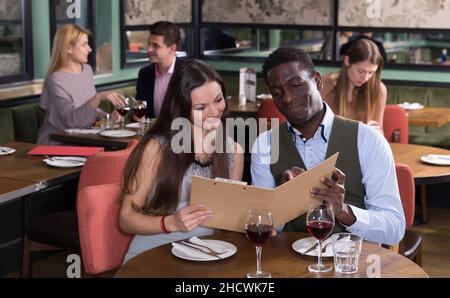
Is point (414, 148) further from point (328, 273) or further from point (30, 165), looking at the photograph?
point (328, 273)

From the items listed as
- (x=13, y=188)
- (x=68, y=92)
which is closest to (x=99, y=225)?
(x=13, y=188)

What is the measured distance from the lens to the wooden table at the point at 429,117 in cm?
555

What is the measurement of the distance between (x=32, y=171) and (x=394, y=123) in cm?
238

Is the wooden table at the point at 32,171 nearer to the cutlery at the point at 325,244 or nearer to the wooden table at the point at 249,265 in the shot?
the wooden table at the point at 249,265

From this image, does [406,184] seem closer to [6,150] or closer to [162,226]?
[162,226]

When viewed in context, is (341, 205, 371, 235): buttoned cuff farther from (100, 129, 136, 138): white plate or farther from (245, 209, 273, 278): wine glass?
(100, 129, 136, 138): white plate

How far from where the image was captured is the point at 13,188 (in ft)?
10.8

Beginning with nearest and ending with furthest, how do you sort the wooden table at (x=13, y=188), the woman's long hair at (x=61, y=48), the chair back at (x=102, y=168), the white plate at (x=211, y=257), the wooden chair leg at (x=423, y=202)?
1. the white plate at (x=211, y=257)
2. the wooden table at (x=13, y=188)
3. the chair back at (x=102, y=168)
4. the woman's long hair at (x=61, y=48)
5. the wooden chair leg at (x=423, y=202)

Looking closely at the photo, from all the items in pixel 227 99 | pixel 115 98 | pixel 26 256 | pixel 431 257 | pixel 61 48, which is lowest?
pixel 431 257

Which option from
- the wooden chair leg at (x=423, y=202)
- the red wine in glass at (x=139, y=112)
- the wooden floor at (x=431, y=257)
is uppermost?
the red wine in glass at (x=139, y=112)

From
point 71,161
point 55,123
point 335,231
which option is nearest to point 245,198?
point 335,231

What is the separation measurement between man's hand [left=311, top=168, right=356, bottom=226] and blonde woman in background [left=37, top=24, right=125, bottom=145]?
262 centimetres

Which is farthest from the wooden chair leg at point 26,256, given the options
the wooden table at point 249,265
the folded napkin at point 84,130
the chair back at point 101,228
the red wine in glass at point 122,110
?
the wooden table at point 249,265

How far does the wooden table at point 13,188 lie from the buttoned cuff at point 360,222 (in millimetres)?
1461
